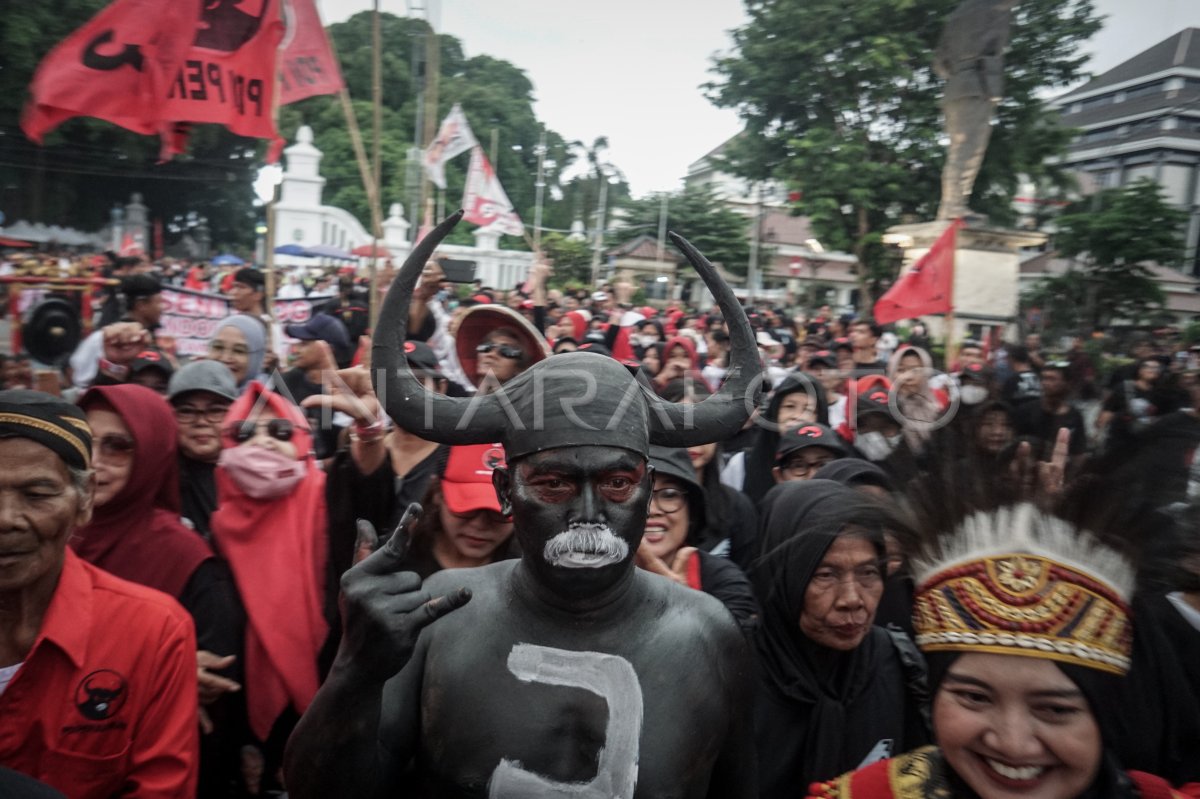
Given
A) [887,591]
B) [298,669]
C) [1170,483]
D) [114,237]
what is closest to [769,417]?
[887,591]

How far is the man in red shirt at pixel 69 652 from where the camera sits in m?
2.09

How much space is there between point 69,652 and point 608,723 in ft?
4.29

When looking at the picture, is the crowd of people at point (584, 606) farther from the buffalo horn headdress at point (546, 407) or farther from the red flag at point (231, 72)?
the red flag at point (231, 72)

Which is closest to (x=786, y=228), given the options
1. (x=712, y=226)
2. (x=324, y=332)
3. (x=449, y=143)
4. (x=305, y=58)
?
(x=712, y=226)

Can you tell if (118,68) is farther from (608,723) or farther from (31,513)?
(608,723)

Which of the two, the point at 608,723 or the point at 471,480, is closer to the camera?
the point at 608,723

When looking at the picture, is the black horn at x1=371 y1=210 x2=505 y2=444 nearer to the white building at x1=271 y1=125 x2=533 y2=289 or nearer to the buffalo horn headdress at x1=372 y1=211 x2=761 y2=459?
the buffalo horn headdress at x1=372 y1=211 x2=761 y2=459

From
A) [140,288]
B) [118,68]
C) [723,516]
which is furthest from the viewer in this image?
[140,288]

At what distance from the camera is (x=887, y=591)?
3326 mm

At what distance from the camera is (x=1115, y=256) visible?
1988 centimetres

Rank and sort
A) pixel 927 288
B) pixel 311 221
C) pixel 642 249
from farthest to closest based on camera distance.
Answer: pixel 642 249, pixel 311 221, pixel 927 288

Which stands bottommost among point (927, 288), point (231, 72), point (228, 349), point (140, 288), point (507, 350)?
point (228, 349)

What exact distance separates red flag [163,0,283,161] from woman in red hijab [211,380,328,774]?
351 cm

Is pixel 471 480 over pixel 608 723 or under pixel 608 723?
over
